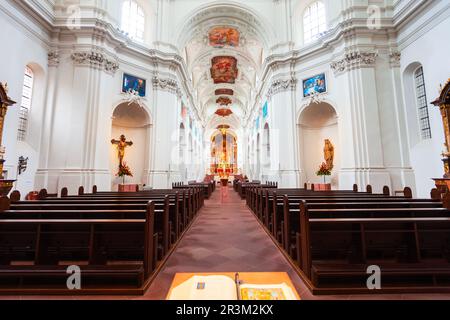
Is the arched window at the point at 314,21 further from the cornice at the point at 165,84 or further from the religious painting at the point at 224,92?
the religious painting at the point at 224,92

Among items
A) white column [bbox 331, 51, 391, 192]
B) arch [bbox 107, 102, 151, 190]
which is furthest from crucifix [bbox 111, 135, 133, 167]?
white column [bbox 331, 51, 391, 192]

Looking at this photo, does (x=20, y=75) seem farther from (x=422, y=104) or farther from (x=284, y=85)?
(x=422, y=104)

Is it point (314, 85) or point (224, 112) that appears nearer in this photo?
point (314, 85)

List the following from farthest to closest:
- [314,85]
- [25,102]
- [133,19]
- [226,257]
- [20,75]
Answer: [133,19] < [314,85] < [25,102] < [20,75] < [226,257]

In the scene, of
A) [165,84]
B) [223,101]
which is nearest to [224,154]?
[223,101]

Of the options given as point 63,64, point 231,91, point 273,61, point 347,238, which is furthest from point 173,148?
point 231,91

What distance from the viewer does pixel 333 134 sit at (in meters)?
11.3

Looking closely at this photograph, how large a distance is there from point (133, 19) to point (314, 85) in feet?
32.5

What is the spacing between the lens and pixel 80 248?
273cm

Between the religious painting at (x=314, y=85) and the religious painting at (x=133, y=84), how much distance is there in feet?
27.4

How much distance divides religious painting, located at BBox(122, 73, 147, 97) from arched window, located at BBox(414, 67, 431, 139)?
11.8 meters

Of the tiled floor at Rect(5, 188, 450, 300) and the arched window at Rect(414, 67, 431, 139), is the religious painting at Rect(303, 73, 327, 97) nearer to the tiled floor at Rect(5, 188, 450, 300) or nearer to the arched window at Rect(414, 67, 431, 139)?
the arched window at Rect(414, 67, 431, 139)
